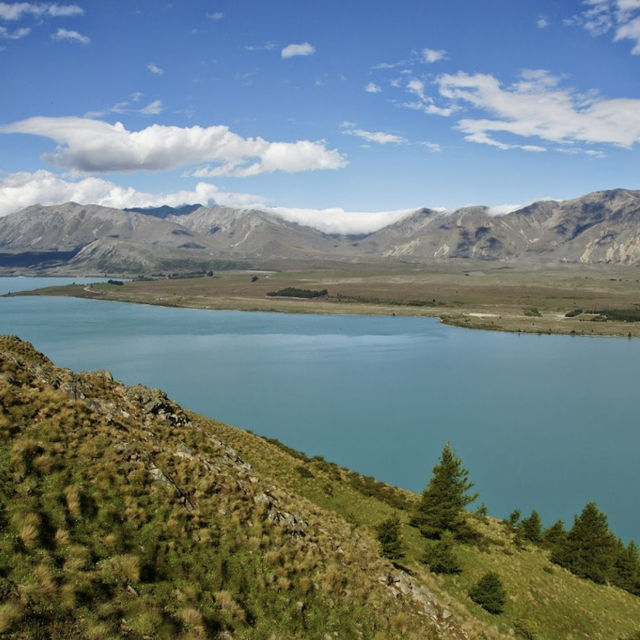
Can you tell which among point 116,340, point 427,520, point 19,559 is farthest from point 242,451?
point 116,340

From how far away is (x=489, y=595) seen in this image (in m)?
18.0

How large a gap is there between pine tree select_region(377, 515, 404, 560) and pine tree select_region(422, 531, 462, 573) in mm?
1325

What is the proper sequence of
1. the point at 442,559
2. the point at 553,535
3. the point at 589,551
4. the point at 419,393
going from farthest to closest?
the point at 419,393, the point at 553,535, the point at 589,551, the point at 442,559

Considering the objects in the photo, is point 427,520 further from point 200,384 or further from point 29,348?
point 200,384

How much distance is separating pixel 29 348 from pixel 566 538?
1138 inches

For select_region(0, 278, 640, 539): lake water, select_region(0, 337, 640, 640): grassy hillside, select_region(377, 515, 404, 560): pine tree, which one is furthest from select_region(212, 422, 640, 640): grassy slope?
select_region(0, 278, 640, 539): lake water

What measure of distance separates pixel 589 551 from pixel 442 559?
9.97 m

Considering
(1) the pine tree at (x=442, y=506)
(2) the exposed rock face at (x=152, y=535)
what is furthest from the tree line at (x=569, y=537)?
(2) the exposed rock face at (x=152, y=535)

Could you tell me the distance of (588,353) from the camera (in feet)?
389

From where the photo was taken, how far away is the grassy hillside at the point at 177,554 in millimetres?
9742

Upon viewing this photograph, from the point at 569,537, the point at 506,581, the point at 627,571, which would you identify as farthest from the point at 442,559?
the point at 627,571

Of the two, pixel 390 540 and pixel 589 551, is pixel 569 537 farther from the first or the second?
pixel 390 540

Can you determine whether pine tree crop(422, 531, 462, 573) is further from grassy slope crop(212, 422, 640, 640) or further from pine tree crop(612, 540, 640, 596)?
pine tree crop(612, 540, 640, 596)

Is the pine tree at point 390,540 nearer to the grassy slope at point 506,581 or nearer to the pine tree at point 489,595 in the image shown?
the grassy slope at point 506,581
